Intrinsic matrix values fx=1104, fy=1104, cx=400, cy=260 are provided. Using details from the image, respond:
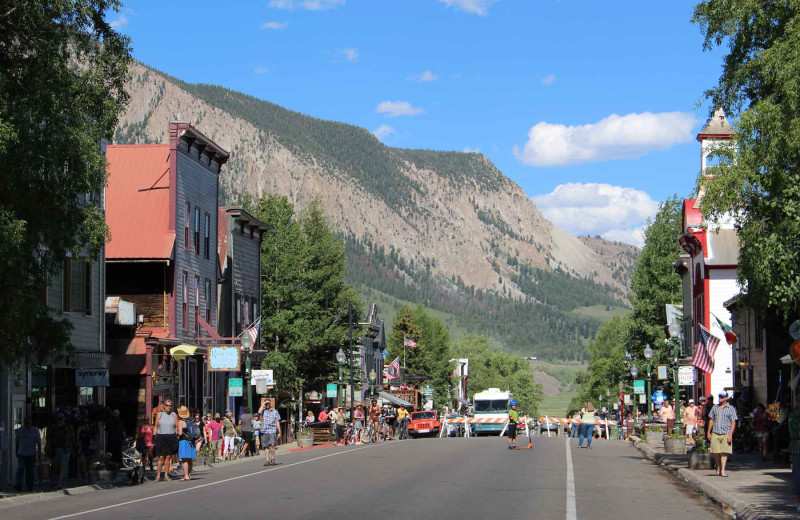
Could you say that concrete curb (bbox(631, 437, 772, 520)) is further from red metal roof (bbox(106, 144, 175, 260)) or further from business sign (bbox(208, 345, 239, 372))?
red metal roof (bbox(106, 144, 175, 260))

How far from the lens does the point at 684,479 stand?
2573 centimetres

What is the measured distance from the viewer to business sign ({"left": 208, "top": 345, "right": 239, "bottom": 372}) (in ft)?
138

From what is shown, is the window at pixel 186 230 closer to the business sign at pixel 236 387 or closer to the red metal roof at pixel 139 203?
the red metal roof at pixel 139 203

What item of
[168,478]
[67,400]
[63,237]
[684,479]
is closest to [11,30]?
[63,237]

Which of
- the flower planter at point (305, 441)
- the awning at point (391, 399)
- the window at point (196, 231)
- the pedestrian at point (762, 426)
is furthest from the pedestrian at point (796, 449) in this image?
the awning at point (391, 399)

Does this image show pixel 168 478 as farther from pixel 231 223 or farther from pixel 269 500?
pixel 231 223

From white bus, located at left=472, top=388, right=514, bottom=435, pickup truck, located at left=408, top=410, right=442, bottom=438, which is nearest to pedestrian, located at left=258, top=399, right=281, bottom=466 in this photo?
white bus, located at left=472, top=388, right=514, bottom=435

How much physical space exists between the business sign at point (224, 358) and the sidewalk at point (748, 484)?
16.5m

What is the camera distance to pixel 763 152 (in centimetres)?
2350

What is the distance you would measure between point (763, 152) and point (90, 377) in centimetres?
1972

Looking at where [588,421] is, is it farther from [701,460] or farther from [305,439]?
[701,460]

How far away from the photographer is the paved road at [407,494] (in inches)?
700

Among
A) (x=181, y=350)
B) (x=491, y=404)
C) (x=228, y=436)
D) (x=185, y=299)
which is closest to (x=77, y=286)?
(x=181, y=350)

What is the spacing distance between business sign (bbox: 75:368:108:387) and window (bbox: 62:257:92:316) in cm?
213
